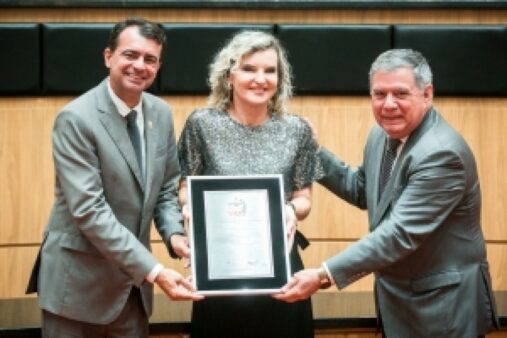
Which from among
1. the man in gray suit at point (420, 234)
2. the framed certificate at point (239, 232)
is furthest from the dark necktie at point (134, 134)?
the man in gray suit at point (420, 234)

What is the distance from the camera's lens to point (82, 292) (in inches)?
94.9

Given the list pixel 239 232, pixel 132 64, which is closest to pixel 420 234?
pixel 239 232

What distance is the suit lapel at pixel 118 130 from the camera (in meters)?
2.40

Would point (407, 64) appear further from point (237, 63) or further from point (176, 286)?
point (176, 286)

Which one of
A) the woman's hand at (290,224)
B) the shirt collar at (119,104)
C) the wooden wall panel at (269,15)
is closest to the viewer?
the shirt collar at (119,104)

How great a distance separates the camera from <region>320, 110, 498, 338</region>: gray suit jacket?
2357 mm

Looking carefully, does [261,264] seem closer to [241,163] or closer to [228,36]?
[241,163]

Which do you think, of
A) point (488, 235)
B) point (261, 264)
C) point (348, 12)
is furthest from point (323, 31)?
point (261, 264)

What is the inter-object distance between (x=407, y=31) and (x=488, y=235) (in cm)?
99

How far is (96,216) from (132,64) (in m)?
0.42

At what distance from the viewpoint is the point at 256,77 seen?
8.48ft

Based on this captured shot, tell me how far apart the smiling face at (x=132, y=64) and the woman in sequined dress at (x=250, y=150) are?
9.7 inches

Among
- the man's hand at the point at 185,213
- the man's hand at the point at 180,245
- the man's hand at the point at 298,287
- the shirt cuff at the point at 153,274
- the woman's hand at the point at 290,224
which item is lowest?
the man's hand at the point at 298,287

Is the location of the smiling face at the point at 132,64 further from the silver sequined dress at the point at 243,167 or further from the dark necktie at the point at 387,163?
the dark necktie at the point at 387,163
